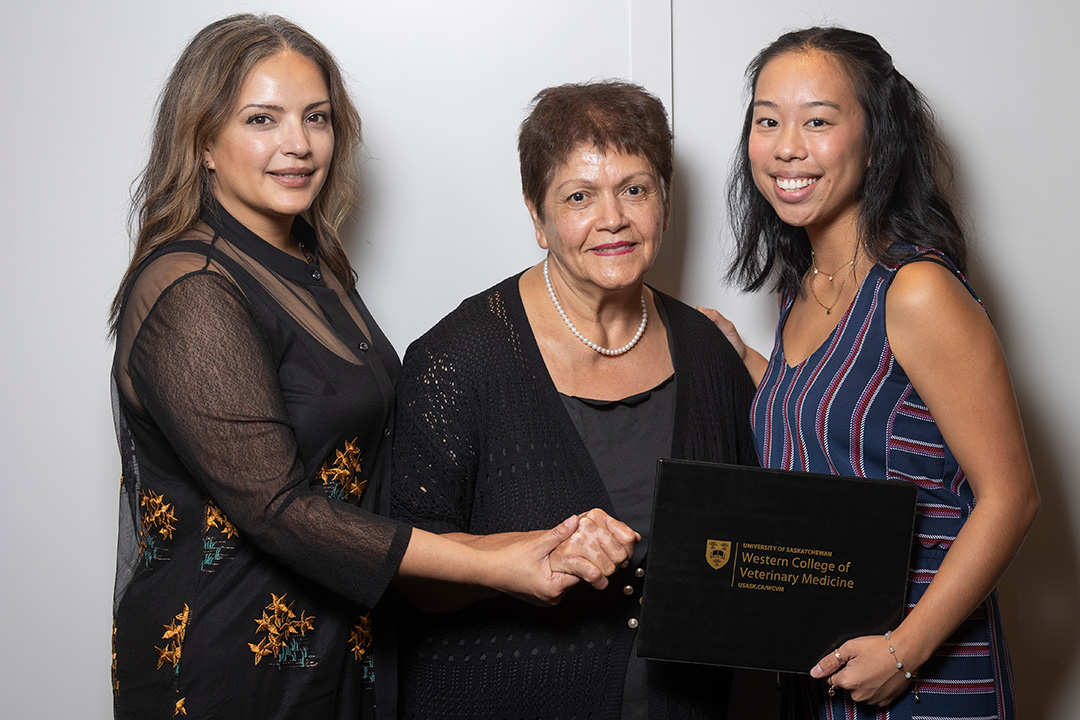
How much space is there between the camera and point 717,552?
4.99 ft

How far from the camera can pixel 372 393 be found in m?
1.72

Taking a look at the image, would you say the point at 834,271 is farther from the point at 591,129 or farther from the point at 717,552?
the point at 717,552

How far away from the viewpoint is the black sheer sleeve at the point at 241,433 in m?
1.46

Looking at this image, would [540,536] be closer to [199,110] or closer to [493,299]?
[493,299]

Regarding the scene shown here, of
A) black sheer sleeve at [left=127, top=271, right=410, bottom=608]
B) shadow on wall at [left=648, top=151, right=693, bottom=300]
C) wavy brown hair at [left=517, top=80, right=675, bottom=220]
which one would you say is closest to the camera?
black sheer sleeve at [left=127, top=271, right=410, bottom=608]

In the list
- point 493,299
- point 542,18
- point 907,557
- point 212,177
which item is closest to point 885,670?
point 907,557

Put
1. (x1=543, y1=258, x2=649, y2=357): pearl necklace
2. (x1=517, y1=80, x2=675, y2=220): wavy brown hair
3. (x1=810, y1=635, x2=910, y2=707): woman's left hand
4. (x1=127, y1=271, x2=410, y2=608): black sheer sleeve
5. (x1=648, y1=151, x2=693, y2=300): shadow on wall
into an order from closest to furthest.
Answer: (x1=127, y1=271, x2=410, y2=608): black sheer sleeve, (x1=810, y1=635, x2=910, y2=707): woman's left hand, (x1=517, y1=80, x2=675, y2=220): wavy brown hair, (x1=543, y1=258, x2=649, y2=357): pearl necklace, (x1=648, y1=151, x2=693, y2=300): shadow on wall

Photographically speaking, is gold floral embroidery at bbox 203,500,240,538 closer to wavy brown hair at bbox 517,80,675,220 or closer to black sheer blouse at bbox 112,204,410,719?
black sheer blouse at bbox 112,204,410,719

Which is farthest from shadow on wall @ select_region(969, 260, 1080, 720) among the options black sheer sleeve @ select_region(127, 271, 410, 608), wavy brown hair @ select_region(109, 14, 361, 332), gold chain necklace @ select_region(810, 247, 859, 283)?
wavy brown hair @ select_region(109, 14, 361, 332)

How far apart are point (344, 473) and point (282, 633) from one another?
0.30 metres

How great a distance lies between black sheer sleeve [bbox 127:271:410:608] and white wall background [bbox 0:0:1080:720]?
86cm

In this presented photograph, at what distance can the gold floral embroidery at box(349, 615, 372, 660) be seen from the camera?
5.75 ft

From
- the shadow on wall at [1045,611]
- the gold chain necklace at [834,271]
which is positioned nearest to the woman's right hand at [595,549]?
the gold chain necklace at [834,271]

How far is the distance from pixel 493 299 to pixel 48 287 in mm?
1148
